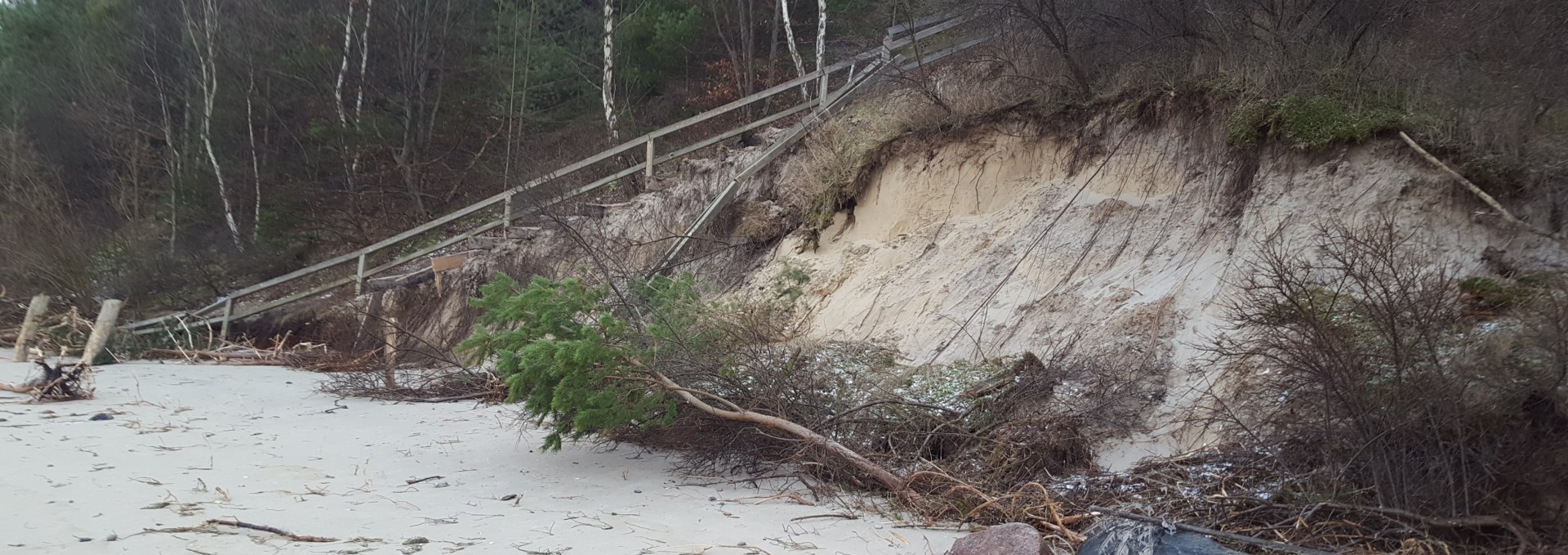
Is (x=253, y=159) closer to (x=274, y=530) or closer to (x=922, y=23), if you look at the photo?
(x=922, y=23)

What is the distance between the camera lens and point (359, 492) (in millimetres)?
6633

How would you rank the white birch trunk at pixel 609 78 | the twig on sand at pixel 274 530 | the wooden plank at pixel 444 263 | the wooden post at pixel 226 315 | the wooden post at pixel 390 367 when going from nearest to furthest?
the twig on sand at pixel 274 530 → the wooden post at pixel 390 367 → the wooden plank at pixel 444 263 → the wooden post at pixel 226 315 → the white birch trunk at pixel 609 78

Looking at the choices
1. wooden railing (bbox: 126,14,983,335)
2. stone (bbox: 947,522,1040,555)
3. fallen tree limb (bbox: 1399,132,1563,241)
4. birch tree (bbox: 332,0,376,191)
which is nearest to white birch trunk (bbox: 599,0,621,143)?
wooden railing (bbox: 126,14,983,335)

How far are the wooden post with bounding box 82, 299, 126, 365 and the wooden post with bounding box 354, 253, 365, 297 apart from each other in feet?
14.1

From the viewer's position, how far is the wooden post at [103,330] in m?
13.9

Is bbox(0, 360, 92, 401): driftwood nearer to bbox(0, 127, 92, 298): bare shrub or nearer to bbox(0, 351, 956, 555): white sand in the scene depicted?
bbox(0, 351, 956, 555): white sand

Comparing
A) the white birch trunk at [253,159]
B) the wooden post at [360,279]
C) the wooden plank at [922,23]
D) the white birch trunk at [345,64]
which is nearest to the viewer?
the wooden plank at [922,23]

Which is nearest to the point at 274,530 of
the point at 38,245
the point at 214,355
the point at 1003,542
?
the point at 1003,542

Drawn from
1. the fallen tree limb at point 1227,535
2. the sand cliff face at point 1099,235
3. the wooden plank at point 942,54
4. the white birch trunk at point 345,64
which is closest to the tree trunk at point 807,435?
the fallen tree limb at point 1227,535

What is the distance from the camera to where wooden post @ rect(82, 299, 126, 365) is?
13.9 m

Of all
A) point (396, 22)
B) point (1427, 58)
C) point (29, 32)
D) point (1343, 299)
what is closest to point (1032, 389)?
point (1343, 299)

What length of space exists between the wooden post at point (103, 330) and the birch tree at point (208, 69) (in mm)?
9450

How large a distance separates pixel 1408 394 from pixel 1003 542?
2448 millimetres

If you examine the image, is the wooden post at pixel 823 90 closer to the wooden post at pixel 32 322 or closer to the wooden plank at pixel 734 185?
the wooden plank at pixel 734 185
